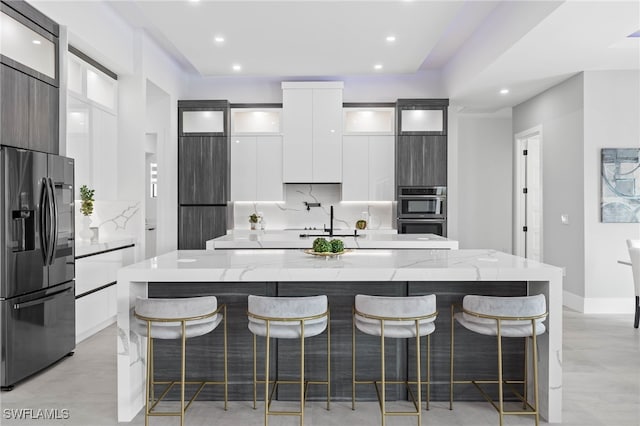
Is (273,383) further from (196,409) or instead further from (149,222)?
(149,222)

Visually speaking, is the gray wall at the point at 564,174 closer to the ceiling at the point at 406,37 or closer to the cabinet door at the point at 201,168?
the ceiling at the point at 406,37

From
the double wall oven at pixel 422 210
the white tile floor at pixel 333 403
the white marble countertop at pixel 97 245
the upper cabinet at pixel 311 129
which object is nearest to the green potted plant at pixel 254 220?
the upper cabinet at pixel 311 129

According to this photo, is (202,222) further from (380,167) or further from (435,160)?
(435,160)

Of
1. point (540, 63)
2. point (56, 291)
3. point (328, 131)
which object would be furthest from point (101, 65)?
point (540, 63)

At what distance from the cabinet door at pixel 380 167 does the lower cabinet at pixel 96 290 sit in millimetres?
3453

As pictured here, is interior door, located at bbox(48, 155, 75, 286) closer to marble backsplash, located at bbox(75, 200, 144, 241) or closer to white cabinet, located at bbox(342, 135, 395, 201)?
marble backsplash, located at bbox(75, 200, 144, 241)

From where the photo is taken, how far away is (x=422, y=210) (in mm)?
6363

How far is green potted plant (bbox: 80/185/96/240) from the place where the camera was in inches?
173

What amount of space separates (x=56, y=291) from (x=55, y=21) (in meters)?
2.18

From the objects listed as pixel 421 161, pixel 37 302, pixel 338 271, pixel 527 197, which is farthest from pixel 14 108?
pixel 527 197

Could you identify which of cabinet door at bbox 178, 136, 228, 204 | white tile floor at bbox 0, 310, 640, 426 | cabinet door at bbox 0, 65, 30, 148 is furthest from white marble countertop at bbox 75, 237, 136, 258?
cabinet door at bbox 178, 136, 228, 204

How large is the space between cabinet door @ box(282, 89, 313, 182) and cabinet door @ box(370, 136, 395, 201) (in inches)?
35.3

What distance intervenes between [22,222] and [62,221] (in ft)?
1.35

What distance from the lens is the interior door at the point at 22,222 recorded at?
2969 mm
